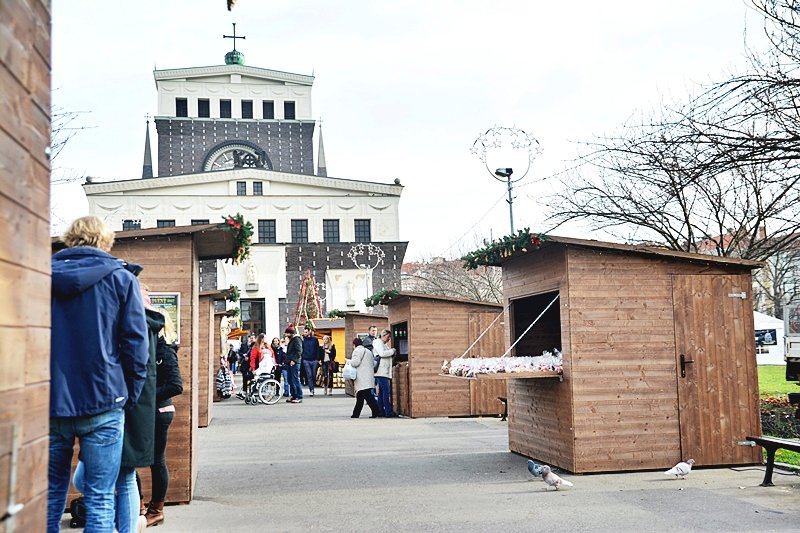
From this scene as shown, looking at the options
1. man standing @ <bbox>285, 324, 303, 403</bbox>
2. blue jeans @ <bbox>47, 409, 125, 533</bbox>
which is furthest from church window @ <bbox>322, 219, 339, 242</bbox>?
blue jeans @ <bbox>47, 409, 125, 533</bbox>

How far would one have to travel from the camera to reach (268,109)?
2697 inches

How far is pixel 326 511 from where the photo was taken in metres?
8.68

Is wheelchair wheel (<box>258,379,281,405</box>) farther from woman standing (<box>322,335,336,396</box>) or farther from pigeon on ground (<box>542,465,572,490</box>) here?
pigeon on ground (<box>542,465,572,490</box>)

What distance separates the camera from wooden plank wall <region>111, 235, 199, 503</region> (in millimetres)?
9000

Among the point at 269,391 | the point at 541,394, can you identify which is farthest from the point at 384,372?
the point at 541,394

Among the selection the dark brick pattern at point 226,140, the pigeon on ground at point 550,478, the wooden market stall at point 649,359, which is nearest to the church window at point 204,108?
the dark brick pattern at point 226,140

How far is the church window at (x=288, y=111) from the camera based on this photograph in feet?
225

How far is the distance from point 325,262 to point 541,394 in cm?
5087

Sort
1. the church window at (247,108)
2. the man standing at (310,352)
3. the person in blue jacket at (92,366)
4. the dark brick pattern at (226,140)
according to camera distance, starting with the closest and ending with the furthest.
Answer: the person in blue jacket at (92,366), the man standing at (310,352), the dark brick pattern at (226,140), the church window at (247,108)

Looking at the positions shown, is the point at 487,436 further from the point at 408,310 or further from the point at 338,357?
the point at 338,357

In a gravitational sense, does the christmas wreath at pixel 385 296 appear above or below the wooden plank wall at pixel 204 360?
above

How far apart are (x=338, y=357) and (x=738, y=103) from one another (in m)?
28.2

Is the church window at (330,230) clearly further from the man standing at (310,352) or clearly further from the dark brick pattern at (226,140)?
the man standing at (310,352)

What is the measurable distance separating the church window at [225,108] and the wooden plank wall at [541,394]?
5762 centimetres
